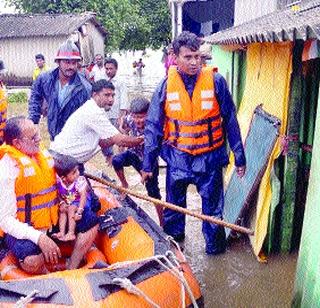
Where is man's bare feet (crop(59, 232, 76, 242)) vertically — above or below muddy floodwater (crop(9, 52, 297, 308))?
above

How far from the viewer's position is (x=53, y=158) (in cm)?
375

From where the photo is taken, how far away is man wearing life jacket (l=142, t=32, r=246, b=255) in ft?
13.7

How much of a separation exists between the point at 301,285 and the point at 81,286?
4.63ft

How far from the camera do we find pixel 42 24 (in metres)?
23.0

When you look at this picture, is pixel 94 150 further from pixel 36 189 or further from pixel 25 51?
pixel 25 51

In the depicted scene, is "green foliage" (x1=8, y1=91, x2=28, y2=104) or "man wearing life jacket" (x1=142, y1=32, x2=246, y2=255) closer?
"man wearing life jacket" (x1=142, y1=32, x2=246, y2=255)

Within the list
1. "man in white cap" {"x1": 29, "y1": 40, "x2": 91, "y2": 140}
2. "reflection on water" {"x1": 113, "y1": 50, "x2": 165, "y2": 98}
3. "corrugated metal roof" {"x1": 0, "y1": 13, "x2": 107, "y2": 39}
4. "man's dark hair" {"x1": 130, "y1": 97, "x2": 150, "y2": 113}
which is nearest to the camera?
"man's dark hair" {"x1": 130, "y1": 97, "x2": 150, "y2": 113}

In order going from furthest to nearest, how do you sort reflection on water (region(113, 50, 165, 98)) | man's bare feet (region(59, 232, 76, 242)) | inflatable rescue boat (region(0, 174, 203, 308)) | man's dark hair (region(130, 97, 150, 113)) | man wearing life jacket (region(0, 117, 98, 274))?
reflection on water (region(113, 50, 165, 98))
man's dark hair (region(130, 97, 150, 113))
man's bare feet (region(59, 232, 76, 242))
man wearing life jacket (region(0, 117, 98, 274))
inflatable rescue boat (region(0, 174, 203, 308))

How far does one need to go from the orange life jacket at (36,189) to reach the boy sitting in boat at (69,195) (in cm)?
9

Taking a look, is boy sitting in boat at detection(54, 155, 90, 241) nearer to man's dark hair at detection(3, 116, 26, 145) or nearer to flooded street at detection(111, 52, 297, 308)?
man's dark hair at detection(3, 116, 26, 145)

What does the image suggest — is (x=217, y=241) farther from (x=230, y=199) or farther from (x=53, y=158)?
(x=53, y=158)

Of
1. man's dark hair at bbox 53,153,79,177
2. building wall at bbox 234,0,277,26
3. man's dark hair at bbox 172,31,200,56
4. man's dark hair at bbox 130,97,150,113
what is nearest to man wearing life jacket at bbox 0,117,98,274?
man's dark hair at bbox 53,153,79,177

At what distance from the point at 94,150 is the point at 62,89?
1123 millimetres

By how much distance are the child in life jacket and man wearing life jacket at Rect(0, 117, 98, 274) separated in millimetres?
73
